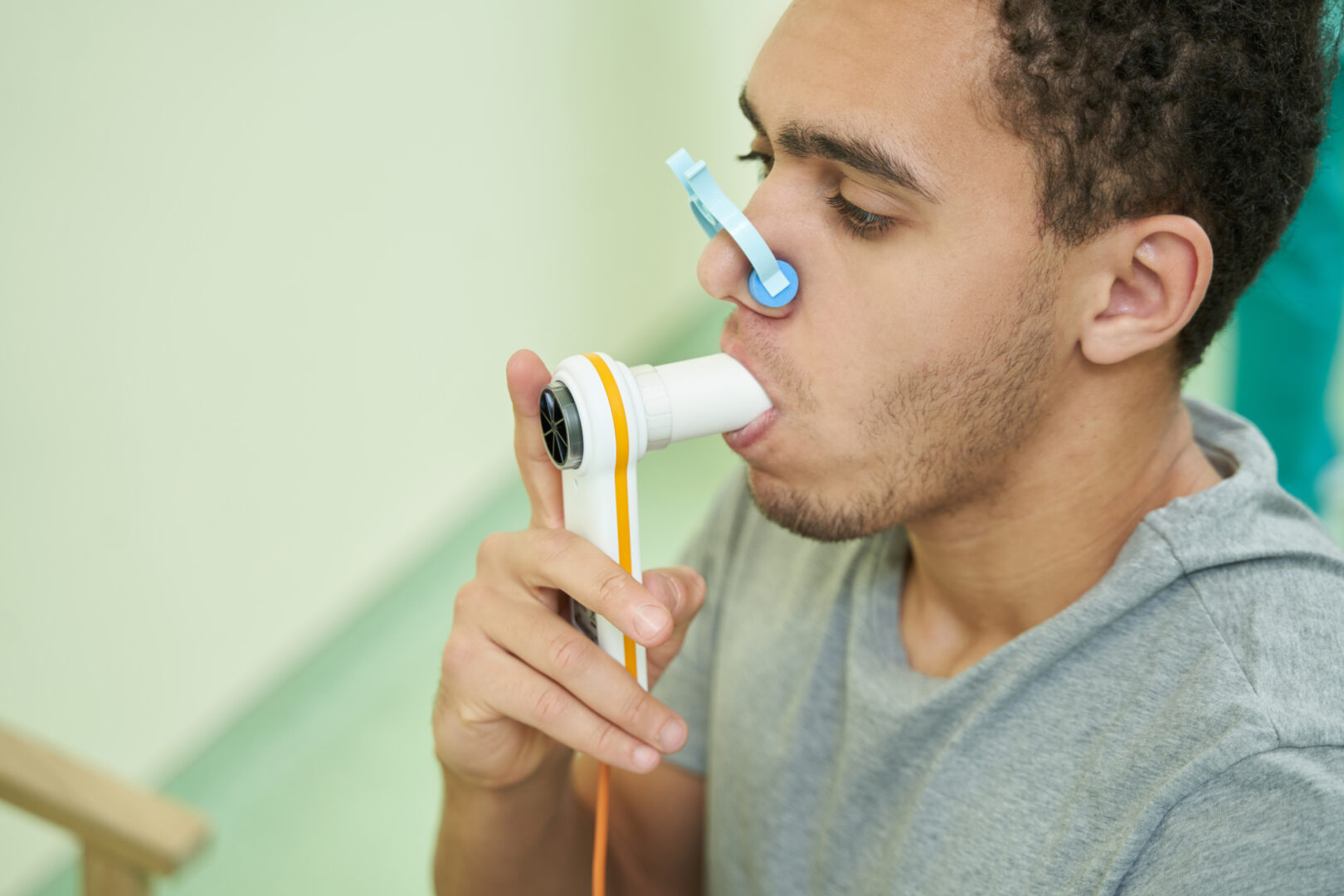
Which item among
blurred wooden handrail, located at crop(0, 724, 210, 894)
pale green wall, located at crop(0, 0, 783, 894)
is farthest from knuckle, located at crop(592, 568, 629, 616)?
pale green wall, located at crop(0, 0, 783, 894)

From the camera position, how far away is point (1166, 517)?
37.3 inches

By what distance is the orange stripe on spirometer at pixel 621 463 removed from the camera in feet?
2.84

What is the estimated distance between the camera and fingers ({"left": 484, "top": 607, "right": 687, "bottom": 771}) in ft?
2.99

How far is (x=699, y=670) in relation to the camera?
1353mm

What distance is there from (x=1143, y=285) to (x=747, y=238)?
0.36 m

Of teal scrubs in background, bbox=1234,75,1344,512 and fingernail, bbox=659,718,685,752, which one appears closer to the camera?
fingernail, bbox=659,718,685,752

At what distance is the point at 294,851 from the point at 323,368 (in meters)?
0.99

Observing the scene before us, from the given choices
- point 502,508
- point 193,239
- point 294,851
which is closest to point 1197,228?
point 193,239

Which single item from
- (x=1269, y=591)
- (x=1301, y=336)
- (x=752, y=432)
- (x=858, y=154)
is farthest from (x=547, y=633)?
(x=1301, y=336)

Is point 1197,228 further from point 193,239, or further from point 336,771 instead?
point 336,771

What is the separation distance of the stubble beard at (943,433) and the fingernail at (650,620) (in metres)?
0.23

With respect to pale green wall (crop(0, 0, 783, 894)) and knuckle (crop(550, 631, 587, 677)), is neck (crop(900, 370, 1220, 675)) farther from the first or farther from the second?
pale green wall (crop(0, 0, 783, 894))

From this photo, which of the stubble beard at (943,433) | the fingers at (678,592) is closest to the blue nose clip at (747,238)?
the stubble beard at (943,433)

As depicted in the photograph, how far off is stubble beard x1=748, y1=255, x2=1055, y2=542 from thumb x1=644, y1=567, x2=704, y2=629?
4.8 inches
